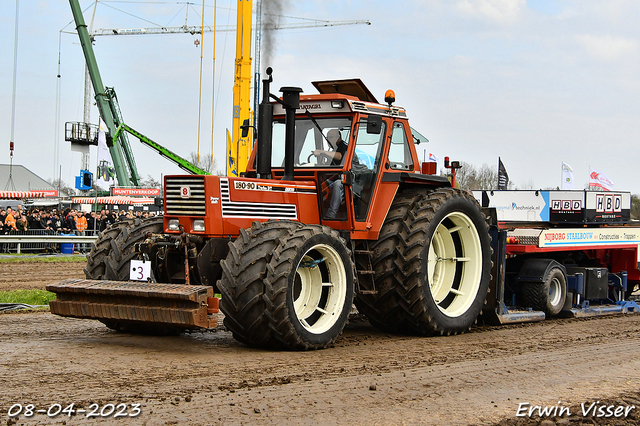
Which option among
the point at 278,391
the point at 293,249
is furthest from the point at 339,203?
the point at 278,391

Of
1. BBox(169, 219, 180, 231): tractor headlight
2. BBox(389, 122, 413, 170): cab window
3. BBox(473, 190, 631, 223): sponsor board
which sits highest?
BBox(389, 122, 413, 170): cab window

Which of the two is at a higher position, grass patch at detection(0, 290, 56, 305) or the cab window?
the cab window

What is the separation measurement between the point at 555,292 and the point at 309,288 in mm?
5331

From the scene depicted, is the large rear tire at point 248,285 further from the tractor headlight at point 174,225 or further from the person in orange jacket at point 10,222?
the person in orange jacket at point 10,222

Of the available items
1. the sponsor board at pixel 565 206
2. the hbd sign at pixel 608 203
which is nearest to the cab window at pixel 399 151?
the sponsor board at pixel 565 206

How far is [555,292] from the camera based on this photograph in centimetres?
1122

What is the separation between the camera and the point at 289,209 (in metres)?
8.02

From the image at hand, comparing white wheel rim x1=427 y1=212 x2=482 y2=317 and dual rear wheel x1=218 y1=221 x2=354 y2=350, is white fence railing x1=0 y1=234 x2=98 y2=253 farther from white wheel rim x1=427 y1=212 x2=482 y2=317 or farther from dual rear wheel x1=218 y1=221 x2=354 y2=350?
dual rear wheel x1=218 y1=221 x2=354 y2=350

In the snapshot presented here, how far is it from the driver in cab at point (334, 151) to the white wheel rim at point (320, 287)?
1.34 meters

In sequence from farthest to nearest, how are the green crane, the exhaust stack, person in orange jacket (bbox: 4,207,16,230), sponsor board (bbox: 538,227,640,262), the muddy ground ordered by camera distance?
the green crane → person in orange jacket (bbox: 4,207,16,230) → sponsor board (bbox: 538,227,640,262) → the exhaust stack → the muddy ground

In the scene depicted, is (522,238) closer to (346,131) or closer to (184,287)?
(346,131)

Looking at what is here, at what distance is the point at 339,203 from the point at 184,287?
7.70 feet

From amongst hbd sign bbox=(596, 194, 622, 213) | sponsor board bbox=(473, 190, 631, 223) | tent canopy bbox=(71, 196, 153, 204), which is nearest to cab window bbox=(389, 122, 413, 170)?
sponsor board bbox=(473, 190, 631, 223)

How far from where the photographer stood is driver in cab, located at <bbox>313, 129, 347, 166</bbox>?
27.6ft
